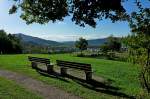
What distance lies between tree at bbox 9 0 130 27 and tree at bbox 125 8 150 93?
1.96ft

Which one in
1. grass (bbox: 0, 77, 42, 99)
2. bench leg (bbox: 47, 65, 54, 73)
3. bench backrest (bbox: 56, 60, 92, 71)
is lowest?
grass (bbox: 0, 77, 42, 99)

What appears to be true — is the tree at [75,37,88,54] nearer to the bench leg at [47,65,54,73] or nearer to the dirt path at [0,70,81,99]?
the bench leg at [47,65,54,73]

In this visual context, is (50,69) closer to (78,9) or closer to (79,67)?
(79,67)

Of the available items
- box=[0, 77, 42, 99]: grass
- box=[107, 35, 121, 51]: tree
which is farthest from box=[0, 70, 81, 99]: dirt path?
box=[107, 35, 121, 51]: tree

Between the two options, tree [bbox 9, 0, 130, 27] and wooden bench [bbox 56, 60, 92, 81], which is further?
wooden bench [bbox 56, 60, 92, 81]

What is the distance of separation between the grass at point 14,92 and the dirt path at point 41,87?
0.40 meters

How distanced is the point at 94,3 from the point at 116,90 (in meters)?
6.45

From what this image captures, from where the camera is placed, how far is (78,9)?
1000cm

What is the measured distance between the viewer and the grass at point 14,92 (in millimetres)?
13319

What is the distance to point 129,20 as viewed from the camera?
1009 centimetres

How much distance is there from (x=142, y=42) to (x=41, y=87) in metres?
7.06

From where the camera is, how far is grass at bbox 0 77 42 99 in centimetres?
1332

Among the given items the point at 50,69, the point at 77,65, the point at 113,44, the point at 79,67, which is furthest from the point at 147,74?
the point at 113,44

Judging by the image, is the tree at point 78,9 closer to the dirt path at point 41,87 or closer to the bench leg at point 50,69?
the dirt path at point 41,87
